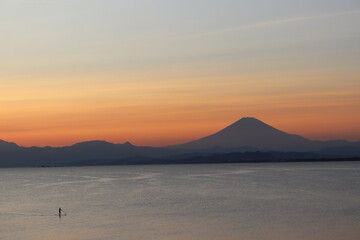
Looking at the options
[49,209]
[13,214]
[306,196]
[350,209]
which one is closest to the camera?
[350,209]

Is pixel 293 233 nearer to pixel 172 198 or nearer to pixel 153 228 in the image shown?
pixel 153 228

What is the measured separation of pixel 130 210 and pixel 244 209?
16.0 meters

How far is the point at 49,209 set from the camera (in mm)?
88875

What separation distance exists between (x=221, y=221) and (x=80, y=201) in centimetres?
4296

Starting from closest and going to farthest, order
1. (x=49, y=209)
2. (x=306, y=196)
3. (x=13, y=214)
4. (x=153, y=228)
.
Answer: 1. (x=153, y=228)
2. (x=13, y=214)
3. (x=49, y=209)
4. (x=306, y=196)

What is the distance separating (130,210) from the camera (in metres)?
82.2

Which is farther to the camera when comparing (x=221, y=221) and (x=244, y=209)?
(x=244, y=209)

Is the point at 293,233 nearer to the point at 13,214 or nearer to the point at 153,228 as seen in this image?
the point at 153,228

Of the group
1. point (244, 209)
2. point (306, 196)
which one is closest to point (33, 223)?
point (244, 209)

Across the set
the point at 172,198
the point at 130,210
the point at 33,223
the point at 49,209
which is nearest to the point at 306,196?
the point at 172,198

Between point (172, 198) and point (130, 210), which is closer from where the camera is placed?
point (130, 210)

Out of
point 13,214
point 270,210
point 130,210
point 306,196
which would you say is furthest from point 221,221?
point 306,196

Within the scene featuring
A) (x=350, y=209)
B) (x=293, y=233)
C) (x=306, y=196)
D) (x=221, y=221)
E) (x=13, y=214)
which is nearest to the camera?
(x=293, y=233)

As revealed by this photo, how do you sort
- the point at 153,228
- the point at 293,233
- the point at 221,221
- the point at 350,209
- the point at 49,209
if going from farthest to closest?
1. the point at 49,209
2. the point at 350,209
3. the point at 221,221
4. the point at 153,228
5. the point at 293,233
